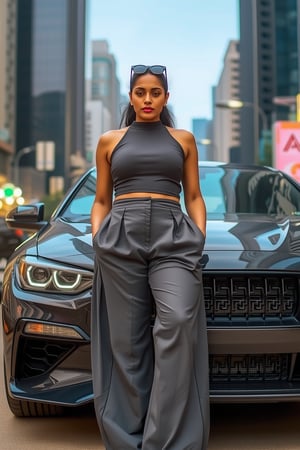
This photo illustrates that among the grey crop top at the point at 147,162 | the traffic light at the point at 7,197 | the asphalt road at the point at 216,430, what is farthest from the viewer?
the traffic light at the point at 7,197

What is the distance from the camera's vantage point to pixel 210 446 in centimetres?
337

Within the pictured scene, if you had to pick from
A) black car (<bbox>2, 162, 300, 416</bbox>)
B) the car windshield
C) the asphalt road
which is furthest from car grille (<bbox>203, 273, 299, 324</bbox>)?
the car windshield

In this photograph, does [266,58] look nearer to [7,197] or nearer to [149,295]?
[7,197]

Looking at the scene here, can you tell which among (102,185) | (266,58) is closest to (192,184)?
(102,185)

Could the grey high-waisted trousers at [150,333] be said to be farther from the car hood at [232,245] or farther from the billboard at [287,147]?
the billboard at [287,147]

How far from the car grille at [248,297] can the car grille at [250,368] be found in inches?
7.9

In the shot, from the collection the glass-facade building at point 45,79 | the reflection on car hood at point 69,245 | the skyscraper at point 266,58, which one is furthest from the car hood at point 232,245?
the glass-facade building at point 45,79

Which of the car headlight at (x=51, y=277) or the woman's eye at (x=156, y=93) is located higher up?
the woman's eye at (x=156, y=93)

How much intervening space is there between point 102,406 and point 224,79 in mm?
179275

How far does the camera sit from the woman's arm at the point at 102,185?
302 centimetres

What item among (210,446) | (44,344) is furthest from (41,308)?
(210,446)

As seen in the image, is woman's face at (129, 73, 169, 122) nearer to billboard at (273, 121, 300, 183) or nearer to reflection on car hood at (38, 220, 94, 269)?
reflection on car hood at (38, 220, 94, 269)

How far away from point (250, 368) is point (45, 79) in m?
124

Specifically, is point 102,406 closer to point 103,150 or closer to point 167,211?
point 167,211
